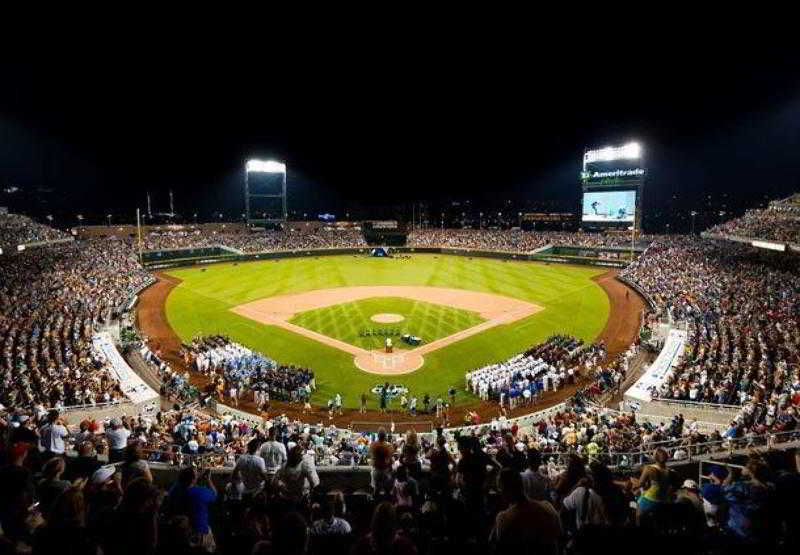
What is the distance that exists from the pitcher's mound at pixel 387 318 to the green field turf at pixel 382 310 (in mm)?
6261

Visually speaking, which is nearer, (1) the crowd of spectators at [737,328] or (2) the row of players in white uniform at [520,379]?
(1) the crowd of spectators at [737,328]

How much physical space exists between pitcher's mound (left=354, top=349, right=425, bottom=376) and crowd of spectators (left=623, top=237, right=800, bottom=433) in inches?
469

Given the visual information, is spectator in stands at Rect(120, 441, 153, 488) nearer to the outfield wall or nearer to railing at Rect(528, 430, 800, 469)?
railing at Rect(528, 430, 800, 469)

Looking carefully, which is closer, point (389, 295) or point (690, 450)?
point (690, 450)

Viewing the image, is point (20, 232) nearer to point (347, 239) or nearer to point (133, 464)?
point (347, 239)

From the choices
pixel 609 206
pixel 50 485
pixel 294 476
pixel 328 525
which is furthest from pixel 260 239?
pixel 328 525

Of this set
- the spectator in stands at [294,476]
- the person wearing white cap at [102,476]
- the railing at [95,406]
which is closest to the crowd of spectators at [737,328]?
the spectator in stands at [294,476]

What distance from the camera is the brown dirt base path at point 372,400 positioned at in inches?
817

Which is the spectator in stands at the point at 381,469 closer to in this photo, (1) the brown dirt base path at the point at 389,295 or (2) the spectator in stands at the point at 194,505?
(2) the spectator in stands at the point at 194,505

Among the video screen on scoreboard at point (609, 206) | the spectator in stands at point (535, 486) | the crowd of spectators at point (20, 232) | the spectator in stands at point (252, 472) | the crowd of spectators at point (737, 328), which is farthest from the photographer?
the video screen on scoreboard at point (609, 206)

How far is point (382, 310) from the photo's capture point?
126 feet

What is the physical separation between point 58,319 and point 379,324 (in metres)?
19.4

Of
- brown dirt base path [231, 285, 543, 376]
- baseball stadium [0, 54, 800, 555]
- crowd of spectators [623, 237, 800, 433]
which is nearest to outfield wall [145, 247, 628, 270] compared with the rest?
baseball stadium [0, 54, 800, 555]

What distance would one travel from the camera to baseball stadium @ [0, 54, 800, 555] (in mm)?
4875
